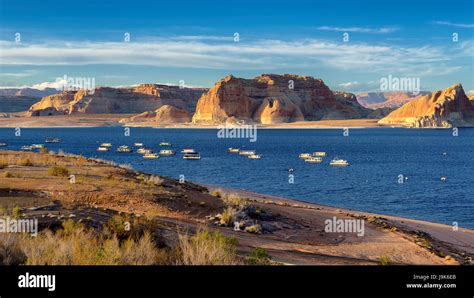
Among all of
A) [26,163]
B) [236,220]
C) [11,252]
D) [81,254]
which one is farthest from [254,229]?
[26,163]

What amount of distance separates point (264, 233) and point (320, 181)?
34169 millimetres

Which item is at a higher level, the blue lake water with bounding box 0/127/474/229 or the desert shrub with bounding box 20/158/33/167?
the desert shrub with bounding box 20/158/33/167

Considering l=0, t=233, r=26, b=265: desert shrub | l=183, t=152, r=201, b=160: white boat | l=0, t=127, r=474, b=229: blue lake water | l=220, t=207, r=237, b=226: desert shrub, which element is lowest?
l=0, t=127, r=474, b=229: blue lake water

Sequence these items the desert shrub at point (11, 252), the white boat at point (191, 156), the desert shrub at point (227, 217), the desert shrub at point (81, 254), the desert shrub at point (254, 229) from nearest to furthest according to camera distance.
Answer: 1. the desert shrub at point (81, 254)
2. the desert shrub at point (11, 252)
3. the desert shrub at point (254, 229)
4. the desert shrub at point (227, 217)
5. the white boat at point (191, 156)

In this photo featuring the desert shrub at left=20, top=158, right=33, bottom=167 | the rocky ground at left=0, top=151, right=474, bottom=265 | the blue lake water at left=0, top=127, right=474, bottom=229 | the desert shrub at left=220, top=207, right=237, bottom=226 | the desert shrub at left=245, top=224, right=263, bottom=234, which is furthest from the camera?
the blue lake water at left=0, top=127, right=474, bottom=229

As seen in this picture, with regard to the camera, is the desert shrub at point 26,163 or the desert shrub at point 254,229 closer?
the desert shrub at point 254,229

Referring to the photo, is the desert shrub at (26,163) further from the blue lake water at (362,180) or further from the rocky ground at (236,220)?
the blue lake water at (362,180)

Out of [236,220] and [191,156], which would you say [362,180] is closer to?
[191,156]

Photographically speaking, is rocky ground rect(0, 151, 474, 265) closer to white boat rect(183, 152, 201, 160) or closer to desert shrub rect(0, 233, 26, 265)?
desert shrub rect(0, 233, 26, 265)

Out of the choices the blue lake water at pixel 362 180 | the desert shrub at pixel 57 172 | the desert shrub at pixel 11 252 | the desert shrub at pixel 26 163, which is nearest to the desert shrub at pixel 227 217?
the desert shrub at pixel 11 252

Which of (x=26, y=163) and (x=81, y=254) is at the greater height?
(x=26, y=163)

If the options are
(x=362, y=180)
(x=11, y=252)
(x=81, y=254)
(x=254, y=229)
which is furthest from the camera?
(x=362, y=180)

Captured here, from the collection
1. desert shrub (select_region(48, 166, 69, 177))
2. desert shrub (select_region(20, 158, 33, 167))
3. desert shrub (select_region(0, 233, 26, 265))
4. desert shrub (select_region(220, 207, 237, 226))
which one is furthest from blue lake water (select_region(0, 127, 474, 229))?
desert shrub (select_region(0, 233, 26, 265))
